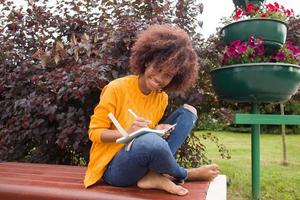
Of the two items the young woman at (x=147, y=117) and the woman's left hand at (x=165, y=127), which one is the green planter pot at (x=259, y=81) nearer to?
the young woman at (x=147, y=117)

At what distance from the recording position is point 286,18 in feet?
11.0

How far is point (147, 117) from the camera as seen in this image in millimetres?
2043

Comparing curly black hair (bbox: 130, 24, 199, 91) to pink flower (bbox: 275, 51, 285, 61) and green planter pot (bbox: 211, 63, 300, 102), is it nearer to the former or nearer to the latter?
green planter pot (bbox: 211, 63, 300, 102)

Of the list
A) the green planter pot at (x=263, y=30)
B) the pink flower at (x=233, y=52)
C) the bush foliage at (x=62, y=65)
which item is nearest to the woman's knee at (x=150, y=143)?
the bush foliage at (x=62, y=65)

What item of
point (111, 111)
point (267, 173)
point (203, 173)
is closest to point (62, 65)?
point (111, 111)

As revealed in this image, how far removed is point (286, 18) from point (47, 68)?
1.97 meters

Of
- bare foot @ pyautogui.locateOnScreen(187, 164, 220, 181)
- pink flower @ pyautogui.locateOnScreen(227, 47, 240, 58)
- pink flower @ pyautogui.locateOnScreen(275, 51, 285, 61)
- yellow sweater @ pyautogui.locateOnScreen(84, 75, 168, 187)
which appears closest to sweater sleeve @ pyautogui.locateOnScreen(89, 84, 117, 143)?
yellow sweater @ pyautogui.locateOnScreen(84, 75, 168, 187)

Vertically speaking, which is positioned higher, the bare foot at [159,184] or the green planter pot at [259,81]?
the green planter pot at [259,81]

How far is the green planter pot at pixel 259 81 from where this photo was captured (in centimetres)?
286

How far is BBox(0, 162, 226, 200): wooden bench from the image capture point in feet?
5.90

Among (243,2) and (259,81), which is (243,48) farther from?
(243,2)

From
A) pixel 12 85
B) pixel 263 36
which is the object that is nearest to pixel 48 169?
pixel 12 85

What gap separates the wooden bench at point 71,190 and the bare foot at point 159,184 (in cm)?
2

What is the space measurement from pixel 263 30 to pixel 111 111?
1.65 metres
